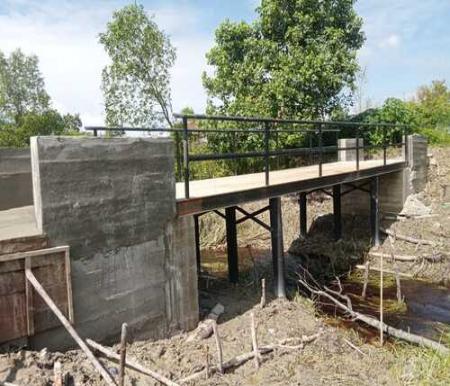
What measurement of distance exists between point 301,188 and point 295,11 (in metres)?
9.79

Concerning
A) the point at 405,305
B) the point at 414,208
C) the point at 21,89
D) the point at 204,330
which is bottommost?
the point at 405,305

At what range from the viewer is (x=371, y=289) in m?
9.56

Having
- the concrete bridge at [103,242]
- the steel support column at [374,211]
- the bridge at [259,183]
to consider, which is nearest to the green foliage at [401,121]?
the bridge at [259,183]

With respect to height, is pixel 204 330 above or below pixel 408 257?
above

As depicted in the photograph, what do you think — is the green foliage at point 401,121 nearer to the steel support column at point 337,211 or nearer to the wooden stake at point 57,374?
the steel support column at point 337,211

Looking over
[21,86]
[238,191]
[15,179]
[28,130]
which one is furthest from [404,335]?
[21,86]

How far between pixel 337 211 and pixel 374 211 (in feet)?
3.30

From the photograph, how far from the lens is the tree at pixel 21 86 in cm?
3378

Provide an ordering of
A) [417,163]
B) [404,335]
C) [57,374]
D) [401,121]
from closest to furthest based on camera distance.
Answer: [57,374] → [404,335] → [417,163] → [401,121]

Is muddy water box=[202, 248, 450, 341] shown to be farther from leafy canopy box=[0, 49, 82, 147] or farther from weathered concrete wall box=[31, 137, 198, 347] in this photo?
leafy canopy box=[0, 49, 82, 147]

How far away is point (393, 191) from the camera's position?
1365 centimetres

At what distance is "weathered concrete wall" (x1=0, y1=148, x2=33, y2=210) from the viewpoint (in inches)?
294

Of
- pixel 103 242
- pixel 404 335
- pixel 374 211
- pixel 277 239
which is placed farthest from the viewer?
pixel 374 211

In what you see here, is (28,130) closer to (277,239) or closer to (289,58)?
(289,58)
